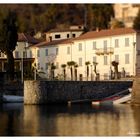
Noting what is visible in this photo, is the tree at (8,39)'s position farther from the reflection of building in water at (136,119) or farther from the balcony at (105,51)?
the reflection of building in water at (136,119)

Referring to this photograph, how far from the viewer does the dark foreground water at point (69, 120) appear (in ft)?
125

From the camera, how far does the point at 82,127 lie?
4031 centimetres

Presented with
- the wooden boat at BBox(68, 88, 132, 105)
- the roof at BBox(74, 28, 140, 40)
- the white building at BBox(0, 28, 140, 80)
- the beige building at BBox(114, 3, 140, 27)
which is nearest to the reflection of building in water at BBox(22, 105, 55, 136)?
the wooden boat at BBox(68, 88, 132, 105)

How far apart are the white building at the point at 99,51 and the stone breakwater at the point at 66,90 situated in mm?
9546

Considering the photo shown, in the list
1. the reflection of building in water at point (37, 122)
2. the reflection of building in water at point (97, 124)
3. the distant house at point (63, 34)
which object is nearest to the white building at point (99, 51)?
the distant house at point (63, 34)

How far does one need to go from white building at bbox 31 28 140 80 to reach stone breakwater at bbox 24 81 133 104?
9546 millimetres

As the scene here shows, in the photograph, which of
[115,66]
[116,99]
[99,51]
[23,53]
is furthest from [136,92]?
[23,53]

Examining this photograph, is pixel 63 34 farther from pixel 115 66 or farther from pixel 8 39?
pixel 8 39

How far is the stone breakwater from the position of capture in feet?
190

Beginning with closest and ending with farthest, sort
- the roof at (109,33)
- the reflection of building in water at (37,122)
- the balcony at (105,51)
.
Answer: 1. the reflection of building in water at (37,122)
2. the roof at (109,33)
3. the balcony at (105,51)

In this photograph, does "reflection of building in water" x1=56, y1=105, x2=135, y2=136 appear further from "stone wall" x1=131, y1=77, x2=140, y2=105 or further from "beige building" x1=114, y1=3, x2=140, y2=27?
"beige building" x1=114, y1=3, x2=140, y2=27

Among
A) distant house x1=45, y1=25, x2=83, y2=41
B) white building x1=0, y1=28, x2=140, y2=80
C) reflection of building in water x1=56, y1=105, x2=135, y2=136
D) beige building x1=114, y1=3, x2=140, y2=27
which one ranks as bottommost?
reflection of building in water x1=56, y1=105, x2=135, y2=136

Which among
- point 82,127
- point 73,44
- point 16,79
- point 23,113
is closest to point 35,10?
point 73,44

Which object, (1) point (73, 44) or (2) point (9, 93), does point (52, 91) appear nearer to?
(2) point (9, 93)
